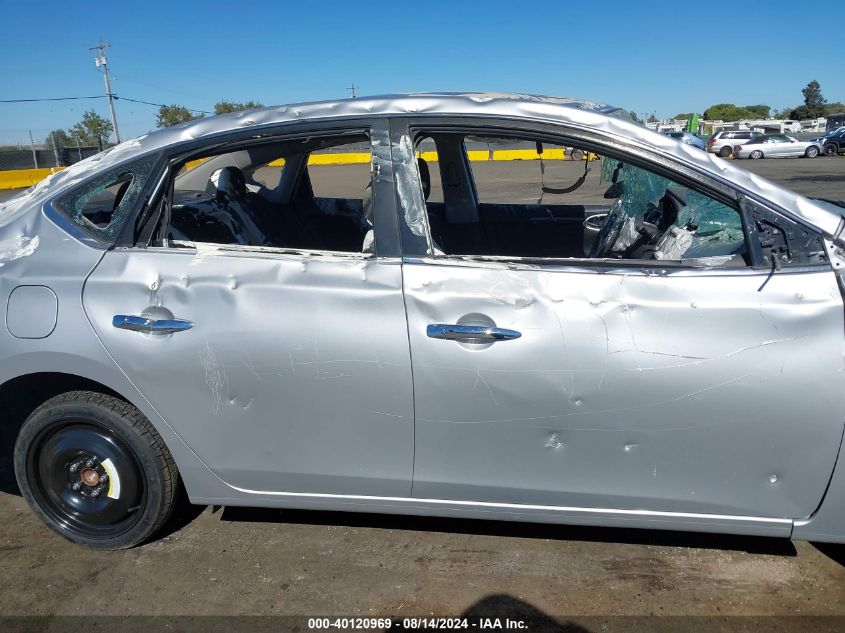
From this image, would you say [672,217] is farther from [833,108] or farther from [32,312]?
[833,108]

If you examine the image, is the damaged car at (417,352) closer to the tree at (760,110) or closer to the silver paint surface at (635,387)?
the silver paint surface at (635,387)

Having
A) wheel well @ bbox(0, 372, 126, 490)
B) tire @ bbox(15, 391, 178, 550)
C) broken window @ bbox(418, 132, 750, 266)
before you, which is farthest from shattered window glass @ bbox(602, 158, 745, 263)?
wheel well @ bbox(0, 372, 126, 490)

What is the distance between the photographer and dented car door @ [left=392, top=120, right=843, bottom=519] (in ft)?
6.89

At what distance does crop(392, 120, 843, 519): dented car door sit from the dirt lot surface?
41 cm

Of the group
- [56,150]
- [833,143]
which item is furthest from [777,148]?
[56,150]

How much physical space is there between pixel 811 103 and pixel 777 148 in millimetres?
81784

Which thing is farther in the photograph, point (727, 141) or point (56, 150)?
point (727, 141)

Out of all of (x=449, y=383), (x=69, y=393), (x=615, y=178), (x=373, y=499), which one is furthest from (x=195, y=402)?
(x=615, y=178)

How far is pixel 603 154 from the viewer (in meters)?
2.29

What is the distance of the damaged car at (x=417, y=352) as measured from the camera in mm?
2145

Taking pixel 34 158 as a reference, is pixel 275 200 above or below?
above

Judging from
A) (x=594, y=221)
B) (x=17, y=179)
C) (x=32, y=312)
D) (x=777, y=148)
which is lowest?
(x=17, y=179)

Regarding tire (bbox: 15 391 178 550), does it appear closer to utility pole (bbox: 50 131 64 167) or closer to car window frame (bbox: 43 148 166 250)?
car window frame (bbox: 43 148 166 250)

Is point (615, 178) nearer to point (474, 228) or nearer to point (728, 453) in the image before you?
point (474, 228)
